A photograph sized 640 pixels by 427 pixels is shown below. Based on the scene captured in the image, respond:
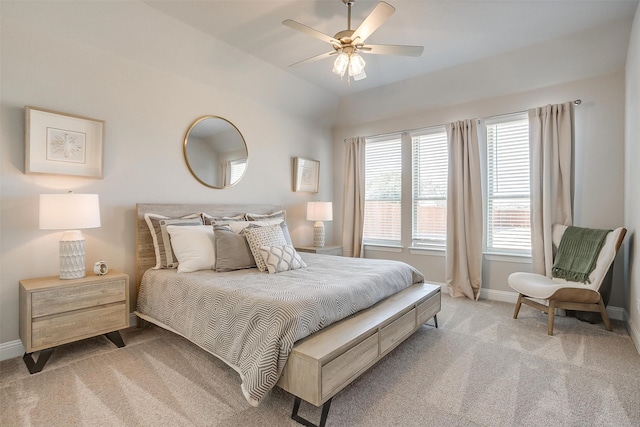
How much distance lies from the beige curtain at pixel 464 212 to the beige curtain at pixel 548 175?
0.60 metres

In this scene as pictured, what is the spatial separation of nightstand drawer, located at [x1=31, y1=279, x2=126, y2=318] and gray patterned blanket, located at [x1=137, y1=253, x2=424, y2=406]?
30cm

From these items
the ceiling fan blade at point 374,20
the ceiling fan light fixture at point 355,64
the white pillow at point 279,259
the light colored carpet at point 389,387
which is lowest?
the light colored carpet at point 389,387

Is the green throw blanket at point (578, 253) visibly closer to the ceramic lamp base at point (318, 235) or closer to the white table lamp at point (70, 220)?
the ceramic lamp base at point (318, 235)

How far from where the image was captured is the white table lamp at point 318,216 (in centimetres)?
469

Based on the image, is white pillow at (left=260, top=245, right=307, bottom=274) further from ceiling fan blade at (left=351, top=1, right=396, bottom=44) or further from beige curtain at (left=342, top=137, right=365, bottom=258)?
beige curtain at (left=342, top=137, right=365, bottom=258)

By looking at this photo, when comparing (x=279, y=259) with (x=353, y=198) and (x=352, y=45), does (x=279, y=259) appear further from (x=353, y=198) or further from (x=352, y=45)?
(x=353, y=198)

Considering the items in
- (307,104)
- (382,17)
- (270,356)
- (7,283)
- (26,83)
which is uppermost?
(307,104)

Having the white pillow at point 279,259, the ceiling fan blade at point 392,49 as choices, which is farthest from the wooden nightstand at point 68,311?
the ceiling fan blade at point 392,49

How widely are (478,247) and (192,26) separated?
4.06 meters

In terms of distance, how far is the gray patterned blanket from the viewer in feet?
5.69

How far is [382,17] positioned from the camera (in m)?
2.12

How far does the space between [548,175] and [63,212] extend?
15.2 feet

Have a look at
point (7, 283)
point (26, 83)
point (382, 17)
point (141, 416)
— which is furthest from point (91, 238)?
point (382, 17)

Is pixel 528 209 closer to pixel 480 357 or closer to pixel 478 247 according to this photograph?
pixel 478 247
